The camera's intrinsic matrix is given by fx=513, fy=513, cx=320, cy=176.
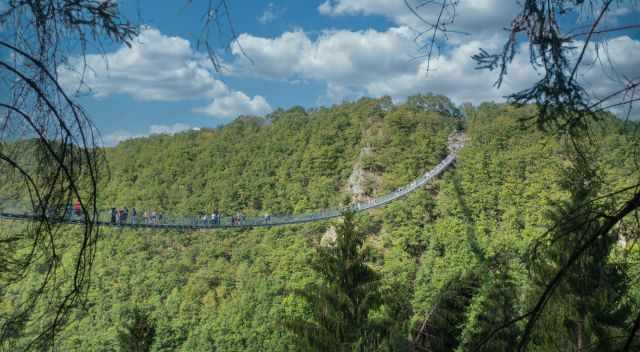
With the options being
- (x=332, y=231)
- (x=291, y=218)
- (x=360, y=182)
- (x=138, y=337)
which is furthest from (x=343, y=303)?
(x=360, y=182)

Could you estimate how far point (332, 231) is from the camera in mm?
27094

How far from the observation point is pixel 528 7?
1502mm

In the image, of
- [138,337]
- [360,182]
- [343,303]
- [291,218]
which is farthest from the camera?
[360,182]

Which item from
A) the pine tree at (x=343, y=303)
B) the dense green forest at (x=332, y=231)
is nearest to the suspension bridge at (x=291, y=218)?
the dense green forest at (x=332, y=231)

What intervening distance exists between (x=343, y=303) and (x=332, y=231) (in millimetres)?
18448

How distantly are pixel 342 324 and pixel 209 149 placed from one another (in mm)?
36000

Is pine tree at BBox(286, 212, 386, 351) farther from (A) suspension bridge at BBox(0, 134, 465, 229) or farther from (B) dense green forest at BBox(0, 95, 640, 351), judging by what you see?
A: (A) suspension bridge at BBox(0, 134, 465, 229)

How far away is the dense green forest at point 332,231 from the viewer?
11.2m

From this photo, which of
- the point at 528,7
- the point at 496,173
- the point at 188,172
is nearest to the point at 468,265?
the point at 496,173

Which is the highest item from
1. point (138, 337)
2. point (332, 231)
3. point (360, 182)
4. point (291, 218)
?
point (360, 182)

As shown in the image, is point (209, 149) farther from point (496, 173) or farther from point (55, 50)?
point (55, 50)

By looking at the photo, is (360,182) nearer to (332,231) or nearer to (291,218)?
(332,231)

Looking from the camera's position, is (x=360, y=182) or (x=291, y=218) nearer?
(x=291, y=218)

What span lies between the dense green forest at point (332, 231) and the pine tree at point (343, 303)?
0.25m
